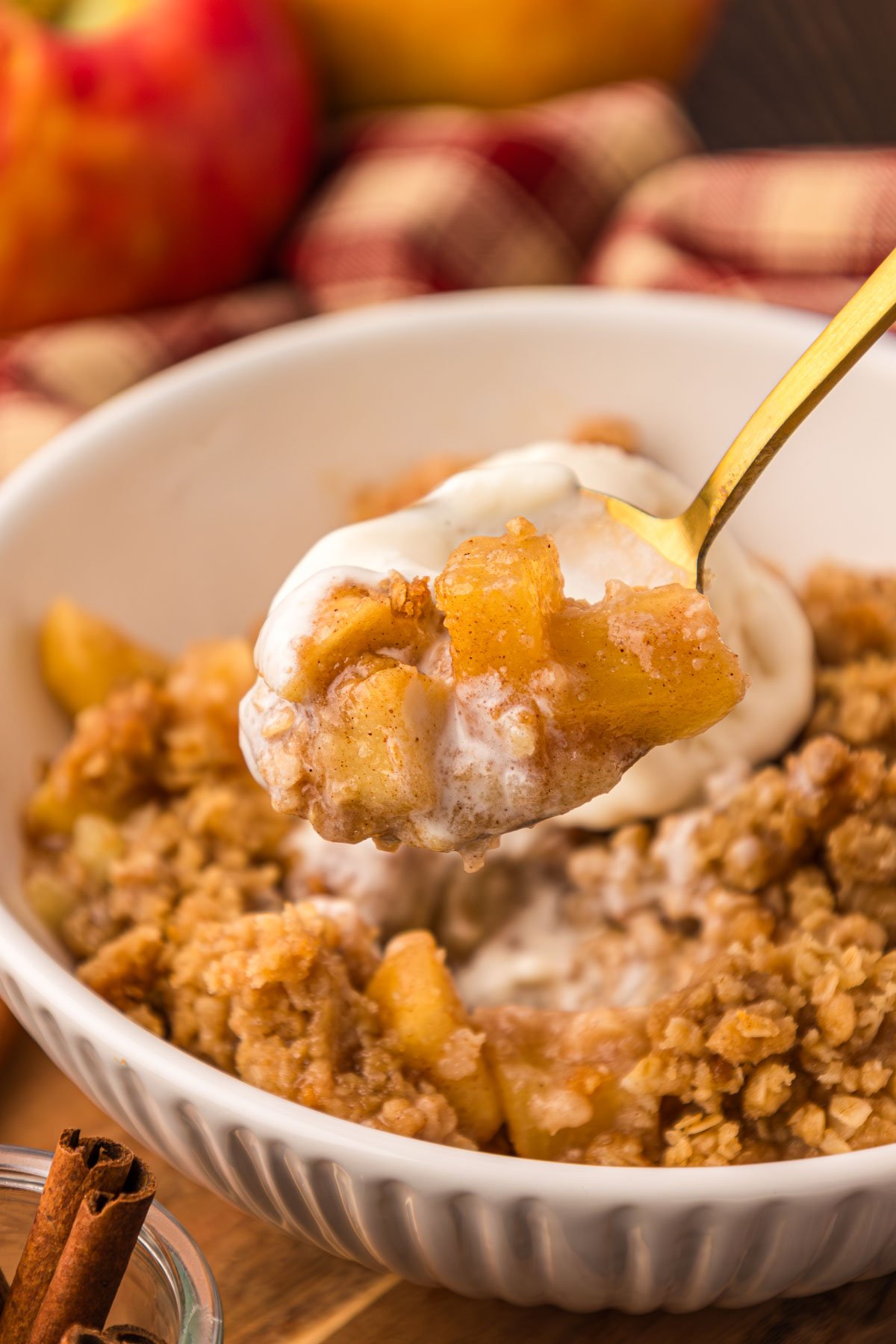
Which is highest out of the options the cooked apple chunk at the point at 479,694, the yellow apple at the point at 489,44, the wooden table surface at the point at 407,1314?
the yellow apple at the point at 489,44

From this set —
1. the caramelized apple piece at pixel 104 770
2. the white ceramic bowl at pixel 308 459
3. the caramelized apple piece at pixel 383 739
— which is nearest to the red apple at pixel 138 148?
the white ceramic bowl at pixel 308 459

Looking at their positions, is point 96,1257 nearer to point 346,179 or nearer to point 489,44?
point 346,179

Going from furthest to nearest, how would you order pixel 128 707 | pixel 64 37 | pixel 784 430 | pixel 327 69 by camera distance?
pixel 327 69 < pixel 64 37 < pixel 128 707 < pixel 784 430

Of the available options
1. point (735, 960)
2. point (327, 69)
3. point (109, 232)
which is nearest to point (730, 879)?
point (735, 960)

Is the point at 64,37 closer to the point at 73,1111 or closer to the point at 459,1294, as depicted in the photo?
the point at 73,1111

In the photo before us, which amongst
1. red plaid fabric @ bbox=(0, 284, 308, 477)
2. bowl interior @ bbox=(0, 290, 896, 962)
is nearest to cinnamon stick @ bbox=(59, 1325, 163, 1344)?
bowl interior @ bbox=(0, 290, 896, 962)

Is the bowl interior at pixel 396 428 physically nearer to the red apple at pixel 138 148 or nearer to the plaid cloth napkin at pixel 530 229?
the plaid cloth napkin at pixel 530 229
